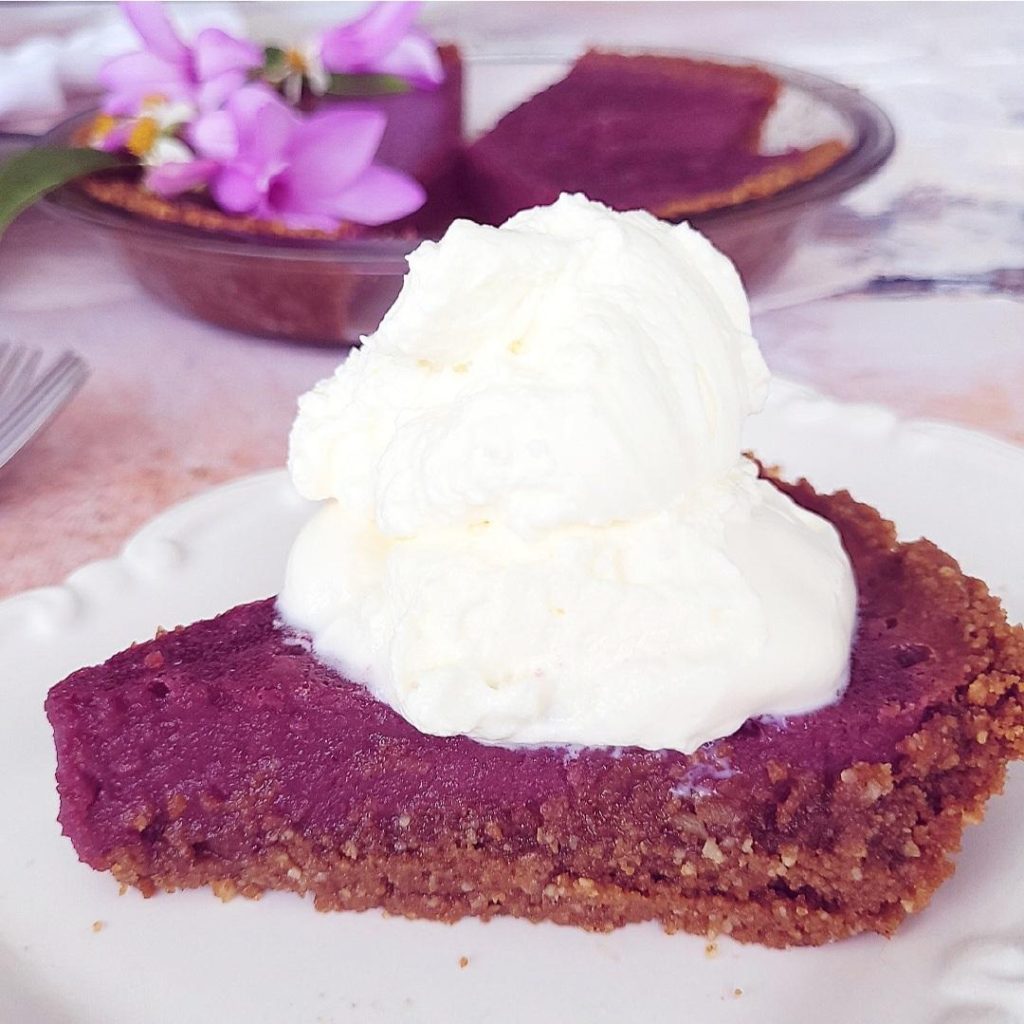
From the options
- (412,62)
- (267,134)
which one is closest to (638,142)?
(412,62)

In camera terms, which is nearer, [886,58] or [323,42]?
[323,42]

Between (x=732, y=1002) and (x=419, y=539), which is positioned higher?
(x=419, y=539)

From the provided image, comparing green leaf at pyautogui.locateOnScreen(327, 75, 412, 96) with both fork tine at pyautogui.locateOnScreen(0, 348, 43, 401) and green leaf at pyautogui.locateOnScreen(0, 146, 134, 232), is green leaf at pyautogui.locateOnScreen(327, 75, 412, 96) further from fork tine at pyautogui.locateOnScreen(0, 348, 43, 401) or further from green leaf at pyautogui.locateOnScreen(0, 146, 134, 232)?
fork tine at pyautogui.locateOnScreen(0, 348, 43, 401)

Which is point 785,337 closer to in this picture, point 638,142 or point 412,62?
point 638,142

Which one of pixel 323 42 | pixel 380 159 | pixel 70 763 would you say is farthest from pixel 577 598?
pixel 323 42

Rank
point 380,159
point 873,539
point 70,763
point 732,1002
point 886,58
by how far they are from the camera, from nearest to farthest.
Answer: point 732,1002, point 70,763, point 873,539, point 380,159, point 886,58

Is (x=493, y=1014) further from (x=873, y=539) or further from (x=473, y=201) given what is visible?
(x=473, y=201)

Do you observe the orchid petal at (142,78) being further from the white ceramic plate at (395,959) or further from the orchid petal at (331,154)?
the white ceramic plate at (395,959)
